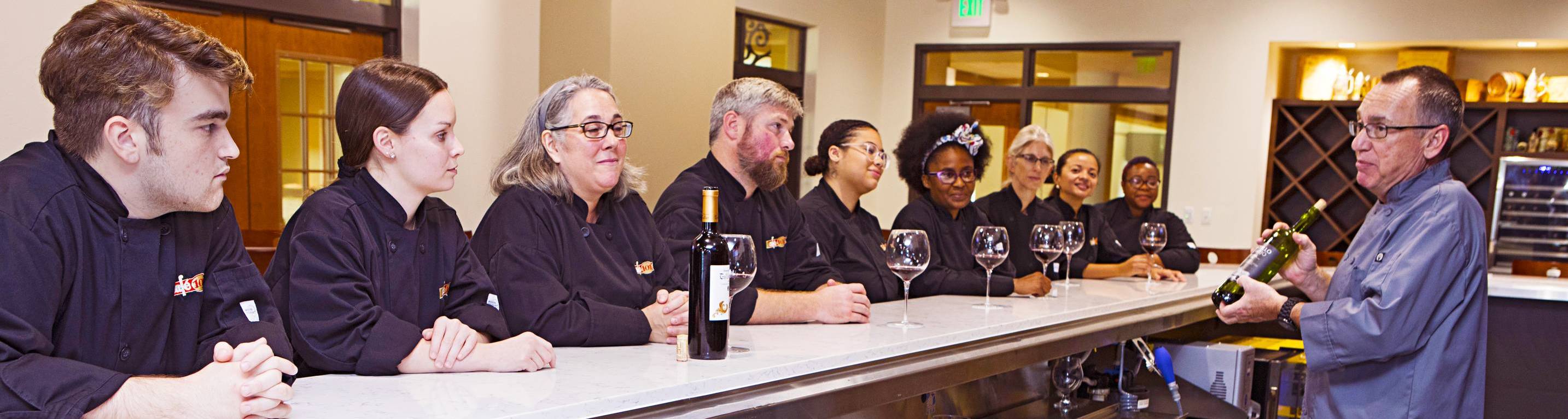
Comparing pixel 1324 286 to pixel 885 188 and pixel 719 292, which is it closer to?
pixel 719 292

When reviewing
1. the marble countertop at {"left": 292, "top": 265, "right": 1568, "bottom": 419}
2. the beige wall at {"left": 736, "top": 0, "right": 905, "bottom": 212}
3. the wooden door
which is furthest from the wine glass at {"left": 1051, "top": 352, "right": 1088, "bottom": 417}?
the beige wall at {"left": 736, "top": 0, "right": 905, "bottom": 212}

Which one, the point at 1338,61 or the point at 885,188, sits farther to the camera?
the point at 885,188

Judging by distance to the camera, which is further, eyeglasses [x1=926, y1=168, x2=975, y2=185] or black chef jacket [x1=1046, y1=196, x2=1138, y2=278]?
black chef jacket [x1=1046, y1=196, x2=1138, y2=278]

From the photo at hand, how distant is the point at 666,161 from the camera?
16.3ft

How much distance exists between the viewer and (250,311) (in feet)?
5.02

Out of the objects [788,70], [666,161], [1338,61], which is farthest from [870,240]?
[1338,61]

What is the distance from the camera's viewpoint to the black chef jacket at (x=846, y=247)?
299 cm

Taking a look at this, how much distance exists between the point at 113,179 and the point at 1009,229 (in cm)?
304

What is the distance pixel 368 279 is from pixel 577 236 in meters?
0.47

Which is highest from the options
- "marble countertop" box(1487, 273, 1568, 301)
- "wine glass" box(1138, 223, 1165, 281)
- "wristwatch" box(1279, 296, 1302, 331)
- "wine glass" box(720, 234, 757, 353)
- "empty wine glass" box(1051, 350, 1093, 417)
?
"wine glass" box(720, 234, 757, 353)

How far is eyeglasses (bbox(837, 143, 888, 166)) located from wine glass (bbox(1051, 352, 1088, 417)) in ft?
2.44

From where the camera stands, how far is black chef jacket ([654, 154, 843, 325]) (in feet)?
8.26

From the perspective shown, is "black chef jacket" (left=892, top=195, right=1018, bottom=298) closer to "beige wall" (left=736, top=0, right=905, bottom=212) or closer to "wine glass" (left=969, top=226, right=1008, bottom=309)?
"wine glass" (left=969, top=226, right=1008, bottom=309)

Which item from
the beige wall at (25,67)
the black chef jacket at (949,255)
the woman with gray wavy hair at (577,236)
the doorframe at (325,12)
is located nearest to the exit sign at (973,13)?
the black chef jacket at (949,255)
